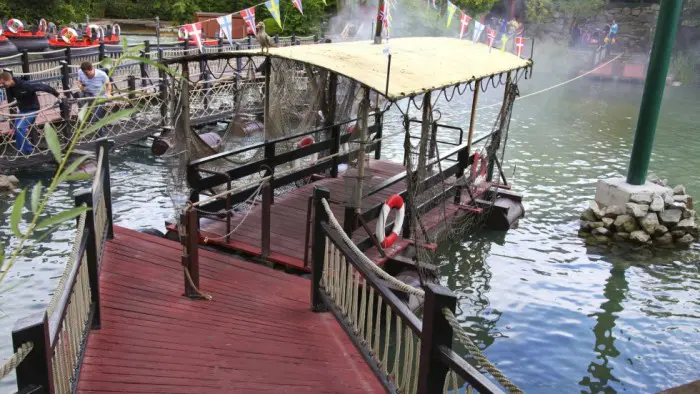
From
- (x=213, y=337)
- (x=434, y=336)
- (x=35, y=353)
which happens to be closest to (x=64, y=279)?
(x=35, y=353)

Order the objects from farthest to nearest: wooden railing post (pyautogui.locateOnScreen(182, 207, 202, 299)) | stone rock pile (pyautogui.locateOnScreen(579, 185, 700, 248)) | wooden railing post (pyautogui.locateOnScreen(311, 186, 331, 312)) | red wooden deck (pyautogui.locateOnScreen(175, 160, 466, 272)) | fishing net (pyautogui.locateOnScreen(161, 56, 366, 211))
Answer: stone rock pile (pyautogui.locateOnScreen(579, 185, 700, 248)), fishing net (pyautogui.locateOnScreen(161, 56, 366, 211)), red wooden deck (pyautogui.locateOnScreen(175, 160, 466, 272)), wooden railing post (pyautogui.locateOnScreen(182, 207, 202, 299)), wooden railing post (pyautogui.locateOnScreen(311, 186, 331, 312))

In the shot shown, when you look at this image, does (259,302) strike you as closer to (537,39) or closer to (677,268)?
(677,268)

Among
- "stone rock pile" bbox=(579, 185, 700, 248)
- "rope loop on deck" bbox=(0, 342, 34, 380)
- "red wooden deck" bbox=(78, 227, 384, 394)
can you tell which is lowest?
"stone rock pile" bbox=(579, 185, 700, 248)

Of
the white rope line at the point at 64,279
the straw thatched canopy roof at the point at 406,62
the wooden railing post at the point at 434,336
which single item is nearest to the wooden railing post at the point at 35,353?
the white rope line at the point at 64,279

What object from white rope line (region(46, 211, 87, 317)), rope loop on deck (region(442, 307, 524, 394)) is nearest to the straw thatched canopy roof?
white rope line (region(46, 211, 87, 317))

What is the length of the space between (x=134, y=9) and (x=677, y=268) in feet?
154

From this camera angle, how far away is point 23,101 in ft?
41.2

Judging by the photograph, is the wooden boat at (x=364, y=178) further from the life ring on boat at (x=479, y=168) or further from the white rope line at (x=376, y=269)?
the white rope line at (x=376, y=269)

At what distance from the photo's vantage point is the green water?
299 inches

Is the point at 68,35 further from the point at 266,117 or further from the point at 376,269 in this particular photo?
the point at 376,269

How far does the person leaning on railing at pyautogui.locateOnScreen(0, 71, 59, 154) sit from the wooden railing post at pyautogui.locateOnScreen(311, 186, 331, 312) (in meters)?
8.76

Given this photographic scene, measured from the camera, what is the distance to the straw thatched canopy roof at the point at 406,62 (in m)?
7.64

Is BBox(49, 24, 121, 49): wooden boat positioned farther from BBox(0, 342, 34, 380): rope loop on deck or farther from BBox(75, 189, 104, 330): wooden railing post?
BBox(0, 342, 34, 380): rope loop on deck

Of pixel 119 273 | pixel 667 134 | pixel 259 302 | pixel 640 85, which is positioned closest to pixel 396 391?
pixel 259 302
